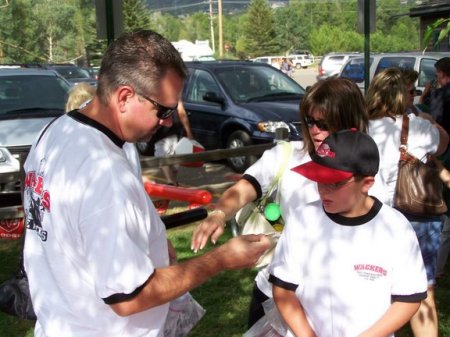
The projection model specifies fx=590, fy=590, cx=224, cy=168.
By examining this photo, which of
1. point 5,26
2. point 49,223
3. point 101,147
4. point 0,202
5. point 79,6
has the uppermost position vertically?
point 79,6

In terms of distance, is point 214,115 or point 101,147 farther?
point 214,115

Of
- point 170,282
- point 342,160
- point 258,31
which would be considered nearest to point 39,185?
point 170,282

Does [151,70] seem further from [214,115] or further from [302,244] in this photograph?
[214,115]

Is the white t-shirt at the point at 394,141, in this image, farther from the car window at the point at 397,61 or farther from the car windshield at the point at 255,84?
the car window at the point at 397,61

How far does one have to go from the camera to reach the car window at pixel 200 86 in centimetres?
991

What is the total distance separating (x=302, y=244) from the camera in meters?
2.11

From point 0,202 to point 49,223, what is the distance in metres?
4.06

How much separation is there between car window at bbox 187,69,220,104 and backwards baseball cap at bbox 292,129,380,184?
778 cm

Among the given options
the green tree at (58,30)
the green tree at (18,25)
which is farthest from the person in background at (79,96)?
the green tree at (58,30)

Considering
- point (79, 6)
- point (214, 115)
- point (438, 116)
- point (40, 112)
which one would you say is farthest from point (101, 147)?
point (79, 6)

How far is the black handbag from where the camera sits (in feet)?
11.2

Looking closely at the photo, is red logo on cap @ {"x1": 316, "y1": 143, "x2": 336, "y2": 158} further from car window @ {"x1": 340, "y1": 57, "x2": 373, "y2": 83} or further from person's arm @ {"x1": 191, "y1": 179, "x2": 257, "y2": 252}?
car window @ {"x1": 340, "y1": 57, "x2": 373, "y2": 83}

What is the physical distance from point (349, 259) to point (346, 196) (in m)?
0.22

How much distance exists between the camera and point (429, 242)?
3.45 metres
